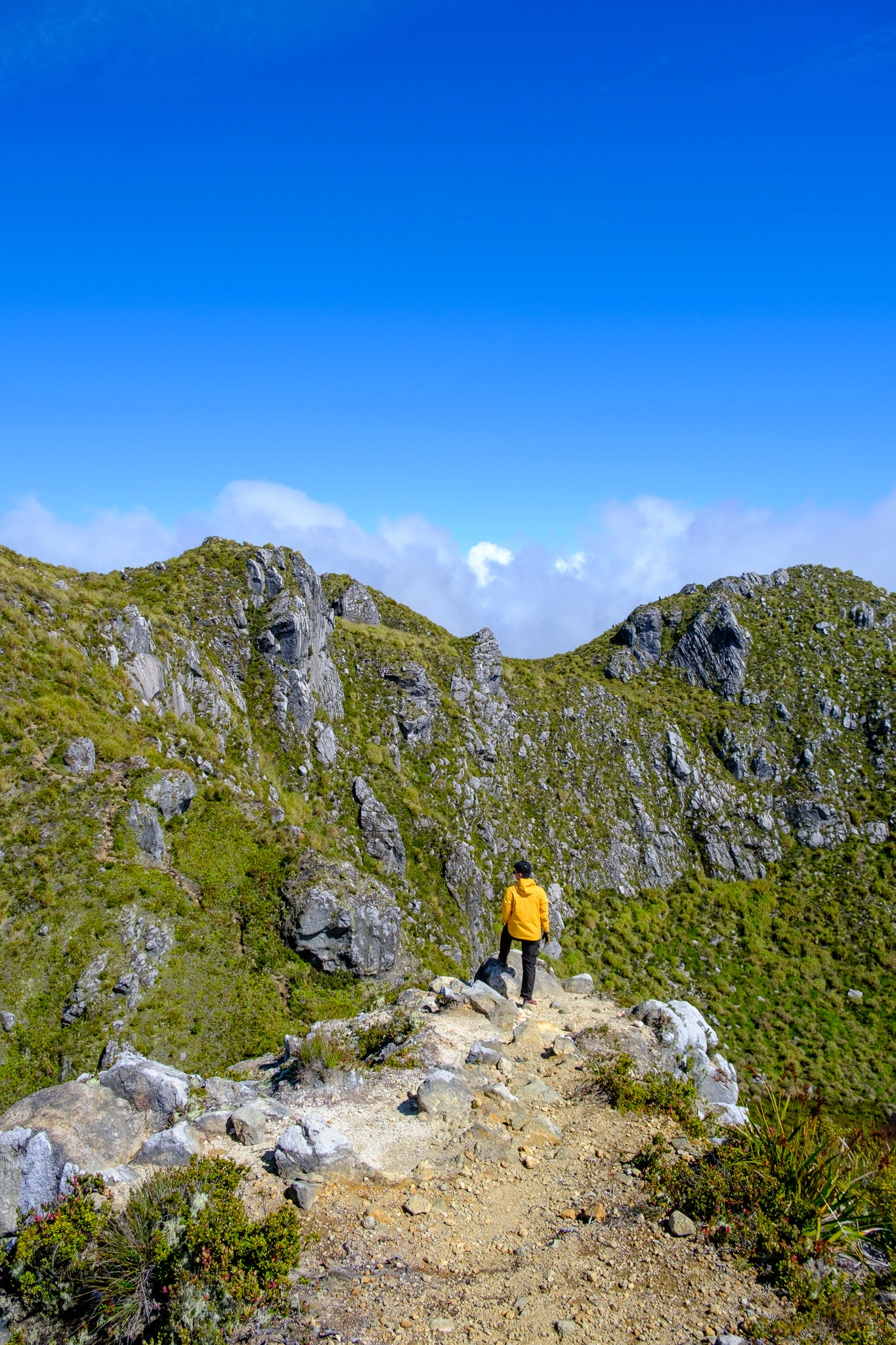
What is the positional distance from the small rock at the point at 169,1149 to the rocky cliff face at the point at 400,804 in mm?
11672

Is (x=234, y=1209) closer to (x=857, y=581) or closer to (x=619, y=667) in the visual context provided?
(x=619, y=667)

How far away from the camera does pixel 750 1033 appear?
4531 cm

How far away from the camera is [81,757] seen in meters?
24.9

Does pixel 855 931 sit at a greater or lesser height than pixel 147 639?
lesser

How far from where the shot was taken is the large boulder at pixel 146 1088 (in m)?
10.4

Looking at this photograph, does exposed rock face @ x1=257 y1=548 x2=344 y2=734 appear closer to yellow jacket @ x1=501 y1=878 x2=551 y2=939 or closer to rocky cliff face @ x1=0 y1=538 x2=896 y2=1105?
rocky cliff face @ x1=0 y1=538 x2=896 y2=1105

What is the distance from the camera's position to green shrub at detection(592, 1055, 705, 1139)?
10.8m

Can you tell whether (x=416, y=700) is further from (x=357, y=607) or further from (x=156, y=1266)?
(x=156, y=1266)

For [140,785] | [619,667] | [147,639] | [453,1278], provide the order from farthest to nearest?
[619,667] < [147,639] < [140,785] < [453,1278]

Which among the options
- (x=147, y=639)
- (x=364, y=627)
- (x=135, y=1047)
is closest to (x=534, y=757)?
(x=364, y=627)

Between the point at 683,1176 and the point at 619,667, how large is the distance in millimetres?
70047

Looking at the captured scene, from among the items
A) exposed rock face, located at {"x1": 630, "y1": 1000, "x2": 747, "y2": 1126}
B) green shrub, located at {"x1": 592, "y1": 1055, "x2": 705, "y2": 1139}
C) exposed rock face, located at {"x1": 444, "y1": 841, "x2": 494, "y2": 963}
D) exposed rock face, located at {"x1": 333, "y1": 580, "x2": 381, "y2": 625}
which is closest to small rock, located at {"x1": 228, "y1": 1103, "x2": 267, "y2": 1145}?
green shrub, located at {"x1": 592, "y1": 1055, "x2": 705, "y2": 1139}

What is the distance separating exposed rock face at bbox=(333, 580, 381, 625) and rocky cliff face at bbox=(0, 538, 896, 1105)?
0.91ft

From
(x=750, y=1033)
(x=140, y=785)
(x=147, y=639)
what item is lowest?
(x=750, y=1033)
